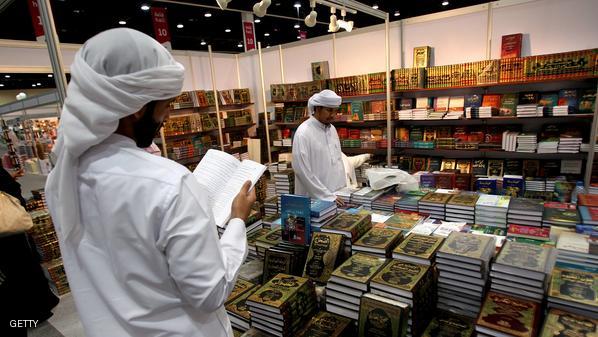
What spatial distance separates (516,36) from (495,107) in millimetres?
858

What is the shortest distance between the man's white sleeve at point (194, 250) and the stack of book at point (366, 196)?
67.8 inches

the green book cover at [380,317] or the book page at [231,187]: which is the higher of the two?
the book page at [231,187]

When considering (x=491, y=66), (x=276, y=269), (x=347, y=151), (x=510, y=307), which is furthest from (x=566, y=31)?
(x=276, y=269)

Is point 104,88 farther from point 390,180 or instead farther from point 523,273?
point 390,180

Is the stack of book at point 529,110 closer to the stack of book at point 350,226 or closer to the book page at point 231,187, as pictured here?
the stack of book at point 350,226

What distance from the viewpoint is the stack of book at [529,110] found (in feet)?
12.5

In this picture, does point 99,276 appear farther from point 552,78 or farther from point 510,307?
point 552,78

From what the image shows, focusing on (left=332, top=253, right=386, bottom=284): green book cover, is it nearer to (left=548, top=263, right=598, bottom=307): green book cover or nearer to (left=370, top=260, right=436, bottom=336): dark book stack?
(left=370, top=260, right=436, bottom=336): dark book stack

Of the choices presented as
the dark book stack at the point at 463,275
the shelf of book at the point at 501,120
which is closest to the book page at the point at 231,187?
the dark book stack at the point at 463,275

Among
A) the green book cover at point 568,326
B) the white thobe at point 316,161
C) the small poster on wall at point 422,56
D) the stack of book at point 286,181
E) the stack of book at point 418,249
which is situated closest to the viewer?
the green book cover at point 568,326

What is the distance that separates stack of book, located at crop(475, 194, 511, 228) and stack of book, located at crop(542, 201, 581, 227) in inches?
7.6

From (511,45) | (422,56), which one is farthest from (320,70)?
(511,45)

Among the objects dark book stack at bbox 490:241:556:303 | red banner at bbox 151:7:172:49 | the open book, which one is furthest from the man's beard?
red banner at bbox 151:7:172:49

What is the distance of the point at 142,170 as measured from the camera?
86 cm
